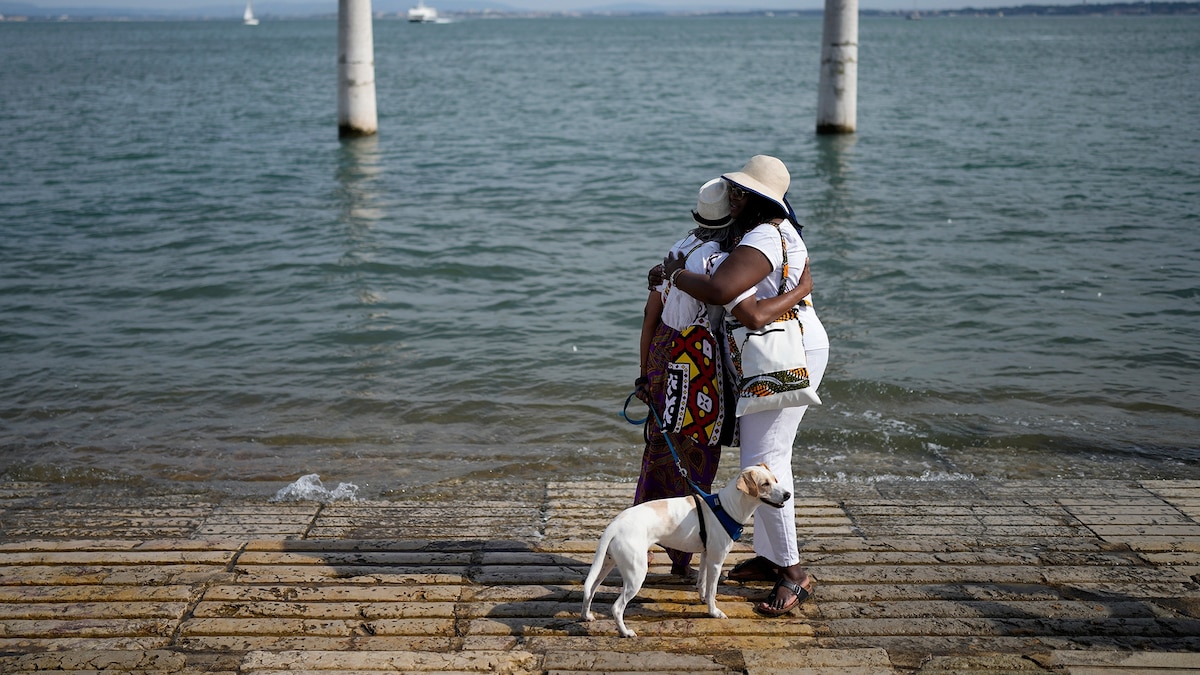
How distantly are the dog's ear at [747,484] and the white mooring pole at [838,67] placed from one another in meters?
24.2

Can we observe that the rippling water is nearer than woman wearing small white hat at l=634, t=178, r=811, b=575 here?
No

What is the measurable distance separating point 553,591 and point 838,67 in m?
24.7

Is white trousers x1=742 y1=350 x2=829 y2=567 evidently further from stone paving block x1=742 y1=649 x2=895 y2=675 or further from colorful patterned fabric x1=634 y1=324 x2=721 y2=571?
stone paving block x1=742 y1=649 x2=895 y2=675

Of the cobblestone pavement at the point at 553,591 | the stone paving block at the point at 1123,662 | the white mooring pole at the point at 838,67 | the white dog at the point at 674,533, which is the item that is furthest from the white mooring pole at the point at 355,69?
the stone paving block at the point at 1123,662

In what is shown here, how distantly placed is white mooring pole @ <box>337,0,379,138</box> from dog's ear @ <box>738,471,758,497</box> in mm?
23243

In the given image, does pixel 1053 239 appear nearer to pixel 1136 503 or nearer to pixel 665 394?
pixel 1136 503

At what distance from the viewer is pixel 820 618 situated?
4.34m

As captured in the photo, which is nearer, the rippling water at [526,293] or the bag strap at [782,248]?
the bag strap at [782,248]

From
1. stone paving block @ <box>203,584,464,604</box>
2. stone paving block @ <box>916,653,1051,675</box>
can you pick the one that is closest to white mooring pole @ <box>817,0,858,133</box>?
stone paving block @ <box>203,584,464,604</box>

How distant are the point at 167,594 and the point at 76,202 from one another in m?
16.6

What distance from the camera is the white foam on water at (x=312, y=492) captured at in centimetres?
672

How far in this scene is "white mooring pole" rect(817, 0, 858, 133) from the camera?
26469 mm

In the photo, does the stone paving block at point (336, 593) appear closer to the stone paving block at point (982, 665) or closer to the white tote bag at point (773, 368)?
the white tote bag at point (773, 368)

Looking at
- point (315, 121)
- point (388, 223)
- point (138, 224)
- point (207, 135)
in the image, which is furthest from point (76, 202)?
point (315, 121)
